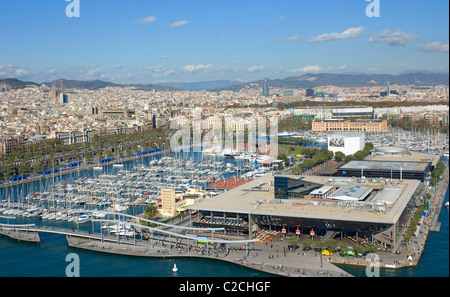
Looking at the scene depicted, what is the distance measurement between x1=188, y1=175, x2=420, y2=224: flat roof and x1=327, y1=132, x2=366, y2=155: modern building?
9268 millimetres

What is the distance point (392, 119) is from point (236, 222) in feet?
110

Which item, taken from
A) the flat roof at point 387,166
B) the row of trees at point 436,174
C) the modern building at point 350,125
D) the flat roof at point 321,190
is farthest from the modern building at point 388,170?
the modern building at point 350,125

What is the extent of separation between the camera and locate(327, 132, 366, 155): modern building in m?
24.1

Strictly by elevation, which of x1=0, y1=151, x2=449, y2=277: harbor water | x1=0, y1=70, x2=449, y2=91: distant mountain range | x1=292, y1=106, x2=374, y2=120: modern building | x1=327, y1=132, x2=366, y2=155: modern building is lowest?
x1=0, y1=151, x2=449, y2=277: harbor water

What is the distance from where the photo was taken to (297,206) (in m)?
12.1

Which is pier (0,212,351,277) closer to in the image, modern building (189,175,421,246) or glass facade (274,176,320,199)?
modern building (189,175,421,246)

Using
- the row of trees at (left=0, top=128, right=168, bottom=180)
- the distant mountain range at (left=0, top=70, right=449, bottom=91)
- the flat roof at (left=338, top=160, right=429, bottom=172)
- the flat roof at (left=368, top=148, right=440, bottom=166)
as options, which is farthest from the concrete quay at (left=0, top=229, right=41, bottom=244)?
the distant mountain range at (left=0, top=70, right=449, bottom=91)

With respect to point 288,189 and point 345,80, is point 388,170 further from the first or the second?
point 345,80

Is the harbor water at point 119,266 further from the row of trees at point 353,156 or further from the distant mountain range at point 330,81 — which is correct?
the distant mountain range at point 330,81

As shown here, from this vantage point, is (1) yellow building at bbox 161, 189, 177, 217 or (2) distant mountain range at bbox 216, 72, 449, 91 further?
(2) distant mountain range at bbox 216, 72, 449, 91

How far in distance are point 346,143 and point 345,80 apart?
9062 centimetres

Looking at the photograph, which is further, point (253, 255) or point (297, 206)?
point (297, 206)

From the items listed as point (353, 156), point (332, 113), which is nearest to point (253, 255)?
point (353, 156)
